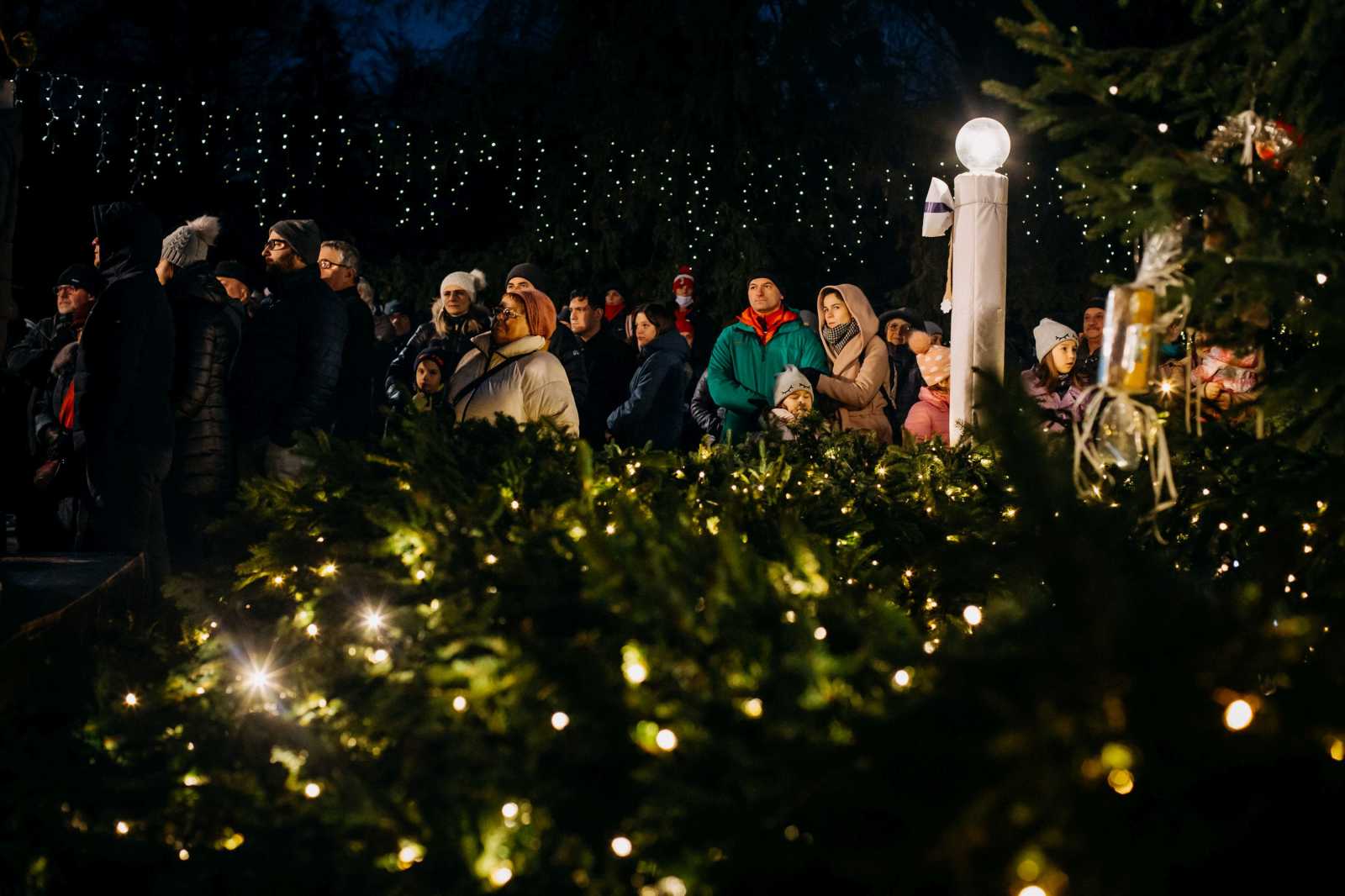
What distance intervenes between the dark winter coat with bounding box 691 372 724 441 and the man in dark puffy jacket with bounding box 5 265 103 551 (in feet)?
11.5

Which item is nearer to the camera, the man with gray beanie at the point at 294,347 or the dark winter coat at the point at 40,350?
the man with gray beanie at the point at 294,347

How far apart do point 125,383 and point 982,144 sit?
3.90 meters

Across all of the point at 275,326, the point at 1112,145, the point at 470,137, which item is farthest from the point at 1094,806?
the point at 470,137

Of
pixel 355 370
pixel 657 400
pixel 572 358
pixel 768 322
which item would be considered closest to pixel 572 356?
pixel 572 358

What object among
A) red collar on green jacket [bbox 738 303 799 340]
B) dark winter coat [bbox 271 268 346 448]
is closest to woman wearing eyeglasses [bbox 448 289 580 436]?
dark winter coat [bbox 271 268 346 448]

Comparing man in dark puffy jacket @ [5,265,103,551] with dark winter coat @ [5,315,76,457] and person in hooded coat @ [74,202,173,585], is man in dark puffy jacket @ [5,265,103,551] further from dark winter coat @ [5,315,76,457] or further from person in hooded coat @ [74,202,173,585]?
person in hooded coat @ [74,202,173,585]

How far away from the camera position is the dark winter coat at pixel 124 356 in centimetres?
606

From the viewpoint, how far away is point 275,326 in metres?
6.82

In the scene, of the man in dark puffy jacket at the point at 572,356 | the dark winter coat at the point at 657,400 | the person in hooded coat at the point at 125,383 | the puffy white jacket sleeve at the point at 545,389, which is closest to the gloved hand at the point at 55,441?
the person in hooded coat at the point at 125,383

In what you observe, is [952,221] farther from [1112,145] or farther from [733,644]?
[733,644]

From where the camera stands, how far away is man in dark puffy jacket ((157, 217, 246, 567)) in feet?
22.2

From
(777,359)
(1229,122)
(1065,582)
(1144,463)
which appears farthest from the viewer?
(777,359)

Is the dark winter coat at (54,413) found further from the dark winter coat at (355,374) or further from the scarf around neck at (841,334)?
the scarf around neck at (841,334)

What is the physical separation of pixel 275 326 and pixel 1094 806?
230 inches
